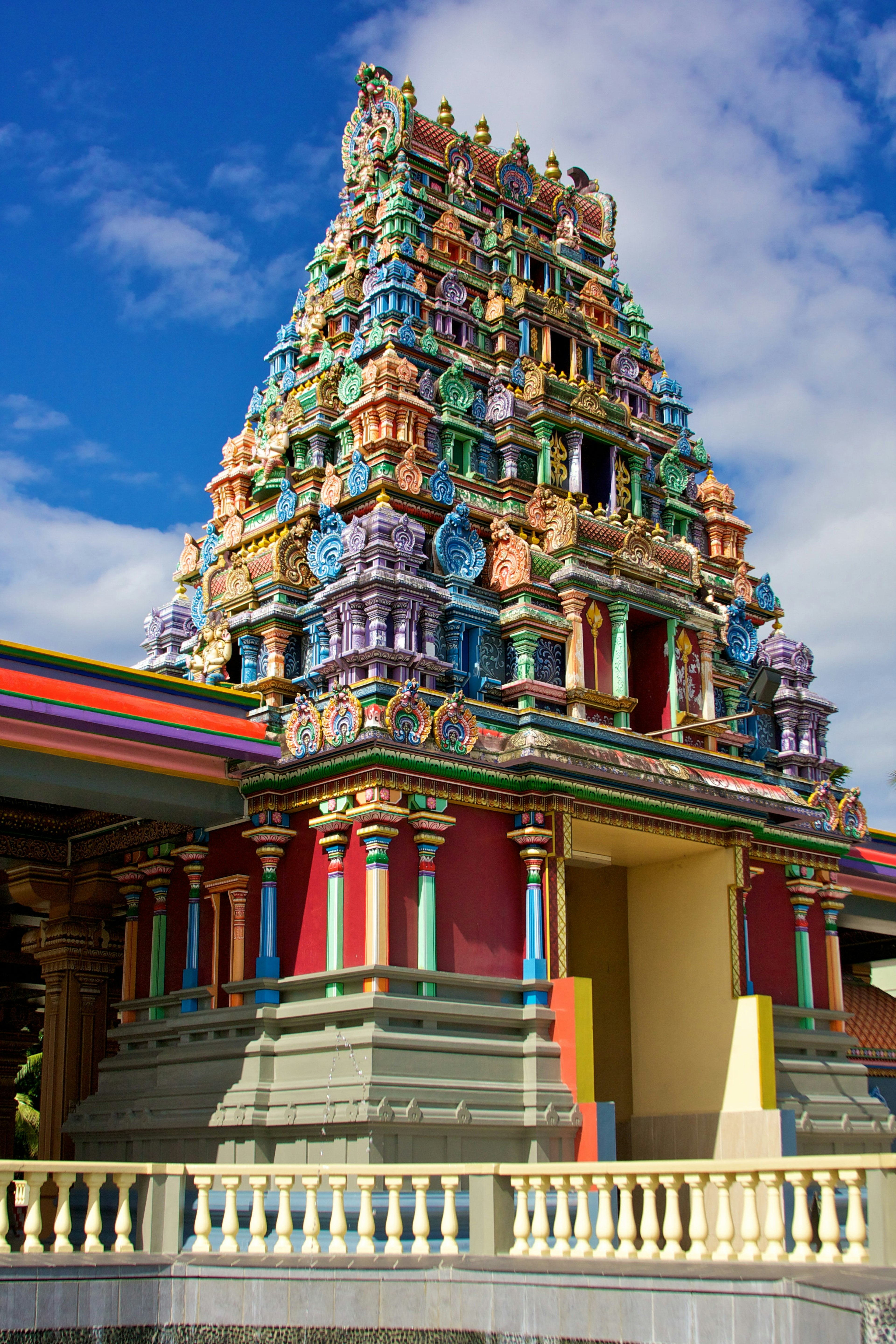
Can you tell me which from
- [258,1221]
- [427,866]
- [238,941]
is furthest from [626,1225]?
[238,941]

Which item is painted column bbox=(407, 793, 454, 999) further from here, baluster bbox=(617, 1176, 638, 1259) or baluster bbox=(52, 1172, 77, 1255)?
baluster bbox=(617, 1176, 638, 1259)

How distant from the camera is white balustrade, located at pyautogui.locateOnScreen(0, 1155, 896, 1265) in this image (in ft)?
34.2

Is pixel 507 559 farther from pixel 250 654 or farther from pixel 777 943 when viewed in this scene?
pixel 777 943

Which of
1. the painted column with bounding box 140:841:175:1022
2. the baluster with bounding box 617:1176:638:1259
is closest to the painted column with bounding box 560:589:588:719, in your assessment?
the painted column with bounding box 140:841:175:1022

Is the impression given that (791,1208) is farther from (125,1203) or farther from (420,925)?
(125,1203)

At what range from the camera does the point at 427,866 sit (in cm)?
1873

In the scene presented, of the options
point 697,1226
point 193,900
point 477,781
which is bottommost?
point 697,1226

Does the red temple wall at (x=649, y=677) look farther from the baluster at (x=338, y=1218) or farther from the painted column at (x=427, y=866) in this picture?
the baluster at (x=338, y=1218)

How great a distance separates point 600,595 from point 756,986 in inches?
257

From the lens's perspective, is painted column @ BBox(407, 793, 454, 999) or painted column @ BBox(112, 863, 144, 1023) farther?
painted column @ BBox(112, 863, 144, 1023)

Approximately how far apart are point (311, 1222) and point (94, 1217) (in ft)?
5.90

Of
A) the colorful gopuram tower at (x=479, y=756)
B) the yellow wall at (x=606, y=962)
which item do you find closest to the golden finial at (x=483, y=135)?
the colorful gopuram tower at (x=479, y=756)

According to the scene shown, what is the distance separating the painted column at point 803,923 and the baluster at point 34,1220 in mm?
13481

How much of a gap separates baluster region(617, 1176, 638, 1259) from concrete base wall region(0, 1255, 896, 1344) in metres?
0.85
